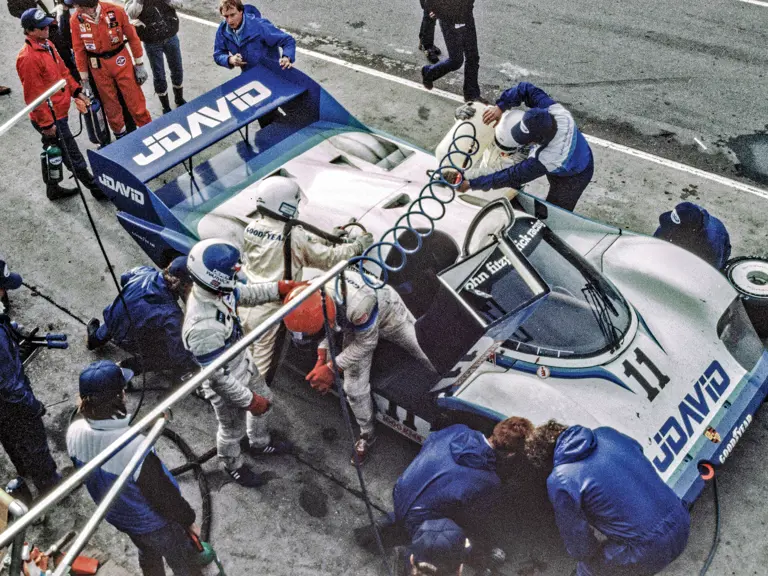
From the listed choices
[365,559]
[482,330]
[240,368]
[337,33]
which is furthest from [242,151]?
[337,33]

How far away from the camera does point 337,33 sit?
953cm

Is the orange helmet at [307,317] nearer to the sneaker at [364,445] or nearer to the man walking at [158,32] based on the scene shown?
the sneaker at [364,445]

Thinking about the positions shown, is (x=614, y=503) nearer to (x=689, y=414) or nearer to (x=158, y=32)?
(x=689, y=414)

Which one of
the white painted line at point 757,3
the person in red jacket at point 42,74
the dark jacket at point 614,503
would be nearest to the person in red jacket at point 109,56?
the person in red jacket at point 42,74

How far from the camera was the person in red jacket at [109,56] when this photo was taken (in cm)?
649

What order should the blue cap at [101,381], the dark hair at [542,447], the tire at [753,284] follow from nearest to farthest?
1. the blue cap at [101,381]
2. the dark hair at [542,447]
3. the tire at [753,284]

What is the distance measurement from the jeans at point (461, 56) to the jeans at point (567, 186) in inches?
98.0

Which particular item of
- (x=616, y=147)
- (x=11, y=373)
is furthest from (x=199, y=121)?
(x=616, y=147)

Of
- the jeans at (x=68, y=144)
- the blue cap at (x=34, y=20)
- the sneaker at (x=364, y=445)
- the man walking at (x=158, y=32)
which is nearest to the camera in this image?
the sneaker at (x=364, y=445)

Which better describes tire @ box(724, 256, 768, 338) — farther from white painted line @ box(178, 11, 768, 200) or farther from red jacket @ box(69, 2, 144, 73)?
red jacket @ box(69, 2, 144, 73)

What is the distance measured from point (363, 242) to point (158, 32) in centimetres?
398

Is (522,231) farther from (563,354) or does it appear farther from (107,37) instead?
(107,37)

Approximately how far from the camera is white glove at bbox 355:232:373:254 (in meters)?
4.83

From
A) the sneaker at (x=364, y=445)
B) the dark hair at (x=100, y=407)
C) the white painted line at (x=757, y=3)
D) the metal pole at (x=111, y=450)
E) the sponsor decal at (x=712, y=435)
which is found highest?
the metal pole at (x=111, y=450)
